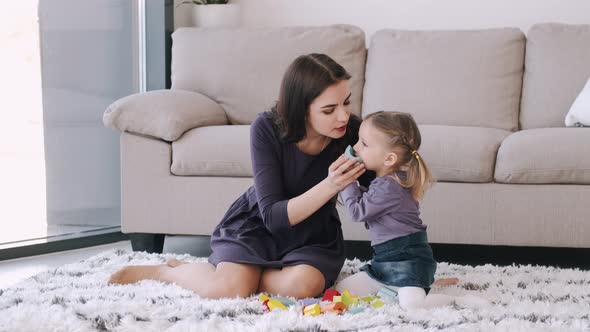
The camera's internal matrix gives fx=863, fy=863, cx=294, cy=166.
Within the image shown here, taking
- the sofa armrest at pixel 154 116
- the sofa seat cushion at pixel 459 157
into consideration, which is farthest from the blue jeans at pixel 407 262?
the sofa armrest at pixel 154 116

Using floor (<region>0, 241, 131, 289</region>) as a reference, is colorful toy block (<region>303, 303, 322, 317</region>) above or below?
above

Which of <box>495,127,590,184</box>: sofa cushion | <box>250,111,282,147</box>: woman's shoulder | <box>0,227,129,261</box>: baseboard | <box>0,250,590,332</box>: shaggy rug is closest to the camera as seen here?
<box>0,250,590,332</box>: shaggy rug

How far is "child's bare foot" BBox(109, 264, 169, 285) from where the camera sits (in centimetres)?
253

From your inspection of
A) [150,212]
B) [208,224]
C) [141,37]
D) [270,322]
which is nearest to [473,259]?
[208,224]

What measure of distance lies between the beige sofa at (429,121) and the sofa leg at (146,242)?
0.17 ft

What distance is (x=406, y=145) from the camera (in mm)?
2291

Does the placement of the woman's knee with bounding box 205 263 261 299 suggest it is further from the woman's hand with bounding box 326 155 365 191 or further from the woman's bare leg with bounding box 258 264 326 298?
the woman's hand with bounding box 326 155 365 191

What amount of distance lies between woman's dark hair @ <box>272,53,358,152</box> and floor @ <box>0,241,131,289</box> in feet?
3.81

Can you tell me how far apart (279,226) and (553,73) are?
1.68m

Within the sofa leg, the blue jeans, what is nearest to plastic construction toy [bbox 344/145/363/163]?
the blue jeans

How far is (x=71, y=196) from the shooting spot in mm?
3672

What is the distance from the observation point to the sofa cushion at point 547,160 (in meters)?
2.82

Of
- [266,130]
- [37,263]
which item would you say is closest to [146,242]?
[37,263]

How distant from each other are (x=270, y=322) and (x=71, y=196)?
1.91 meters
